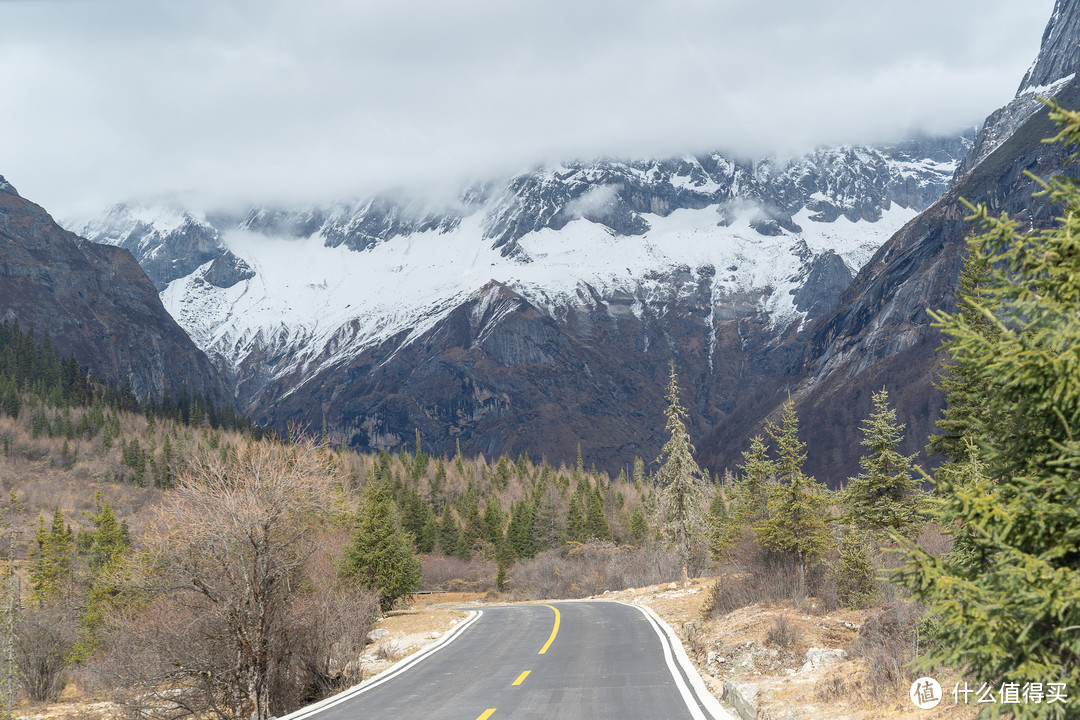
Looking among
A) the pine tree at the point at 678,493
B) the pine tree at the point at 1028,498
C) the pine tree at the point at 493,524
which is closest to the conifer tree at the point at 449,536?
the pine tree at the point at 493,524

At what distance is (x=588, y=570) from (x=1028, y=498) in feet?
186

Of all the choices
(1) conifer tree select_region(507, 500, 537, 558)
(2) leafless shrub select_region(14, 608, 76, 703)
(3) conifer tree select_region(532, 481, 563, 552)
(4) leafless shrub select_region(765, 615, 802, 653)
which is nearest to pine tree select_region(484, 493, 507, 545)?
(3) conifer tree select_region(532, 481, 563, 552)

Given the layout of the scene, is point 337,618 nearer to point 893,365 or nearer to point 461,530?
point 461,530

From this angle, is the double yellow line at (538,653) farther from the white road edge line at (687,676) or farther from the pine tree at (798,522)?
the pine tree at (798,522)

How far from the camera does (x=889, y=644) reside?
11414 mm

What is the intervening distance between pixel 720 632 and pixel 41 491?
356ft

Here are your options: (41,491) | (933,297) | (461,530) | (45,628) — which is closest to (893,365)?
(933,297)

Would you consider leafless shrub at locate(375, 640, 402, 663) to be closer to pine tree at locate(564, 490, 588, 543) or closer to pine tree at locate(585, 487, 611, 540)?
pine tree at locate(564, 490, 588, 543)

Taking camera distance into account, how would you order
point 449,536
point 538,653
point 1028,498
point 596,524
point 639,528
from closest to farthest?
point 1028,498 < point 538,653 < point 639,528 < point 596,524 < point 449,536

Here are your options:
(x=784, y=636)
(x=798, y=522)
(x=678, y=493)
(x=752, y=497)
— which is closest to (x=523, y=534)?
(x=678, y=493)

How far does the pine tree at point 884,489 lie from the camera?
20719 mm

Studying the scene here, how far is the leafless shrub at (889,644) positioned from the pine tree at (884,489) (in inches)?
301

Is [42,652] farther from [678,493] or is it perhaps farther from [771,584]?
[678,493]

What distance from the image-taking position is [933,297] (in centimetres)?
19375
